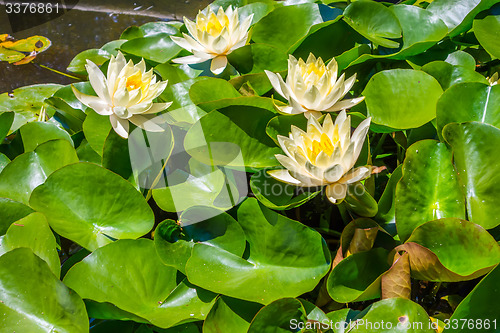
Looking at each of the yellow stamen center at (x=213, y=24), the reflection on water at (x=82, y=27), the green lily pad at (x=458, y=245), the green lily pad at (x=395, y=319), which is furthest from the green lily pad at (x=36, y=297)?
the reflection on water at (x=82, y=27)

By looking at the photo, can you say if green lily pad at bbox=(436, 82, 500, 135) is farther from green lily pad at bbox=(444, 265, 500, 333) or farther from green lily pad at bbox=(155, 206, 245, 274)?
green lily pad at bbox=(155, 206, 245, 274)

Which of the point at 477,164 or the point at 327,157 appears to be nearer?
the point at 327,157

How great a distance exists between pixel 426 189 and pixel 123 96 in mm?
846

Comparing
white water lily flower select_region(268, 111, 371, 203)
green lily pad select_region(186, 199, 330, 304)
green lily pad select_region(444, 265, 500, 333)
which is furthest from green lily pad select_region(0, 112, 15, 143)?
green lily pad select_region(444, 265, 500, 333)

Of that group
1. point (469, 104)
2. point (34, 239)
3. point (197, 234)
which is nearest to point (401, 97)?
point (469, 104)

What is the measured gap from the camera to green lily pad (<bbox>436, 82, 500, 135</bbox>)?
4.06ft

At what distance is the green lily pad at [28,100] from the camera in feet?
6.41

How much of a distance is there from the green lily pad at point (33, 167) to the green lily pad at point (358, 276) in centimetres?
88

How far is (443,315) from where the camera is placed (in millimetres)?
1123

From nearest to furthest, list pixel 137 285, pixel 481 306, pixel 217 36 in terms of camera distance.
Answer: pixel 481 306 → pixel 137 285 → pixel 217 36

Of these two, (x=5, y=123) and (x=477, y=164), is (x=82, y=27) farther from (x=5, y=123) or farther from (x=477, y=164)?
(x=477, y=164)

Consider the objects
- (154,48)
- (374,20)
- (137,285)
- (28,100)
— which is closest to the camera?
(137,285)

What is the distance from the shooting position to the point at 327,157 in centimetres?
98

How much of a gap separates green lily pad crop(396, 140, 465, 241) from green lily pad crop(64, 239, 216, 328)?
53cm
